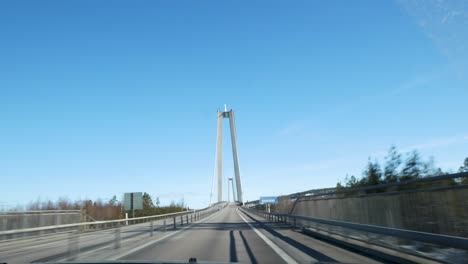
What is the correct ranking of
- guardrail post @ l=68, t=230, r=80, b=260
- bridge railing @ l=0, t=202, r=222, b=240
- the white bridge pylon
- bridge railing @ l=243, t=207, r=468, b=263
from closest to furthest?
bridge railing @ l=243, t=207, r=468, b=263, bridge railing @ l=0, t=202, r=222, b=240, guardrail post @ l=68, t=230, r=80, b=260, the white bridge pylon

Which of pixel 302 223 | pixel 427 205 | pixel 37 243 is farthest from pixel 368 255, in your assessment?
pixel 302 223

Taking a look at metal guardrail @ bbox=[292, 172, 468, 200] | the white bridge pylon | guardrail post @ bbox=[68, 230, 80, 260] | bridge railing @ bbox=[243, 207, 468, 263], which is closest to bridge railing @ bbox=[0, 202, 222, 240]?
guardrail post @ bbox=[68, 230, 80, 260]

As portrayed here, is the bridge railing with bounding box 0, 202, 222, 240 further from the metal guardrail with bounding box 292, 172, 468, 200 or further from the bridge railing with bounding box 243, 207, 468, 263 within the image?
the bridge railing with bounding box 243, 207, 468, 263

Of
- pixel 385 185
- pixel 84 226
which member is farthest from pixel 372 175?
pixel 84 226

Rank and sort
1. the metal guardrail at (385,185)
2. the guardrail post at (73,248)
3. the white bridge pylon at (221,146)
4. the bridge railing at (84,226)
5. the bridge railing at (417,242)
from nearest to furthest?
the bridge railing at (417,242)
the metal guardrail at (385,185)
the bridge railing at (84,226)
the guardrail post at (73,248)
the white bridge pylon at (221,146)

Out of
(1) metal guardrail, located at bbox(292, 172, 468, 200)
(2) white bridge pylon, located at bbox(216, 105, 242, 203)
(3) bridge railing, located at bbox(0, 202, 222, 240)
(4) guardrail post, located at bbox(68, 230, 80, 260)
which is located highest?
(2) white bridge pylon, located at bbox(216, 105, 242, 203)

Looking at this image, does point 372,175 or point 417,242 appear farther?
point 372,175

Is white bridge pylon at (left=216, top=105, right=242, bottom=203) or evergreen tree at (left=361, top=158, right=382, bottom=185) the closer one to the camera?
evergreen tree at (left=361, top=158, right=382, bottom=185)

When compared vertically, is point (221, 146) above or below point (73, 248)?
above

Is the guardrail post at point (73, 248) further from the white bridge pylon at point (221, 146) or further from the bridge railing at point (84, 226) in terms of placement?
the white bridge pylon at point (221, 146)

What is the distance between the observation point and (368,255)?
11.0 metres

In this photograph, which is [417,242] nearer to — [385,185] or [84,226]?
[385,185]

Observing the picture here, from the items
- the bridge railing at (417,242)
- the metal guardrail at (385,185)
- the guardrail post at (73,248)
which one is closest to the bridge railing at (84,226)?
the guardrail post at (73,248)

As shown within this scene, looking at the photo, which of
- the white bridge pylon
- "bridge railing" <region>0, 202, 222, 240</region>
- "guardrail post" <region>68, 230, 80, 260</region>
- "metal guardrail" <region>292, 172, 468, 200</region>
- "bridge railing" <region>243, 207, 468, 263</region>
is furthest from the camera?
the white bridge pylon
